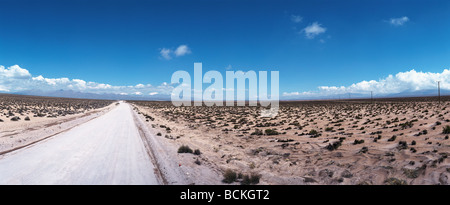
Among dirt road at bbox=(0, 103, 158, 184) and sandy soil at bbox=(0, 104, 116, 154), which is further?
sandy soil at bbox=(0, 104, 116, 154)

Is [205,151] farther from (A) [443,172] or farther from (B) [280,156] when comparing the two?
(A) [443,172]

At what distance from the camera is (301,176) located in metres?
7.92

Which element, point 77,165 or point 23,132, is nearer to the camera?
point 77,165

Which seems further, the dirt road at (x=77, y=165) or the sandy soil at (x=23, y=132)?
the sandy soil at (x=23, y=132)

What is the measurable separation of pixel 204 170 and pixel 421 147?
411 inches

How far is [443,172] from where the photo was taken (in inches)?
270

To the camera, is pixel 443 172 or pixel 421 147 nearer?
pixel 443 172
